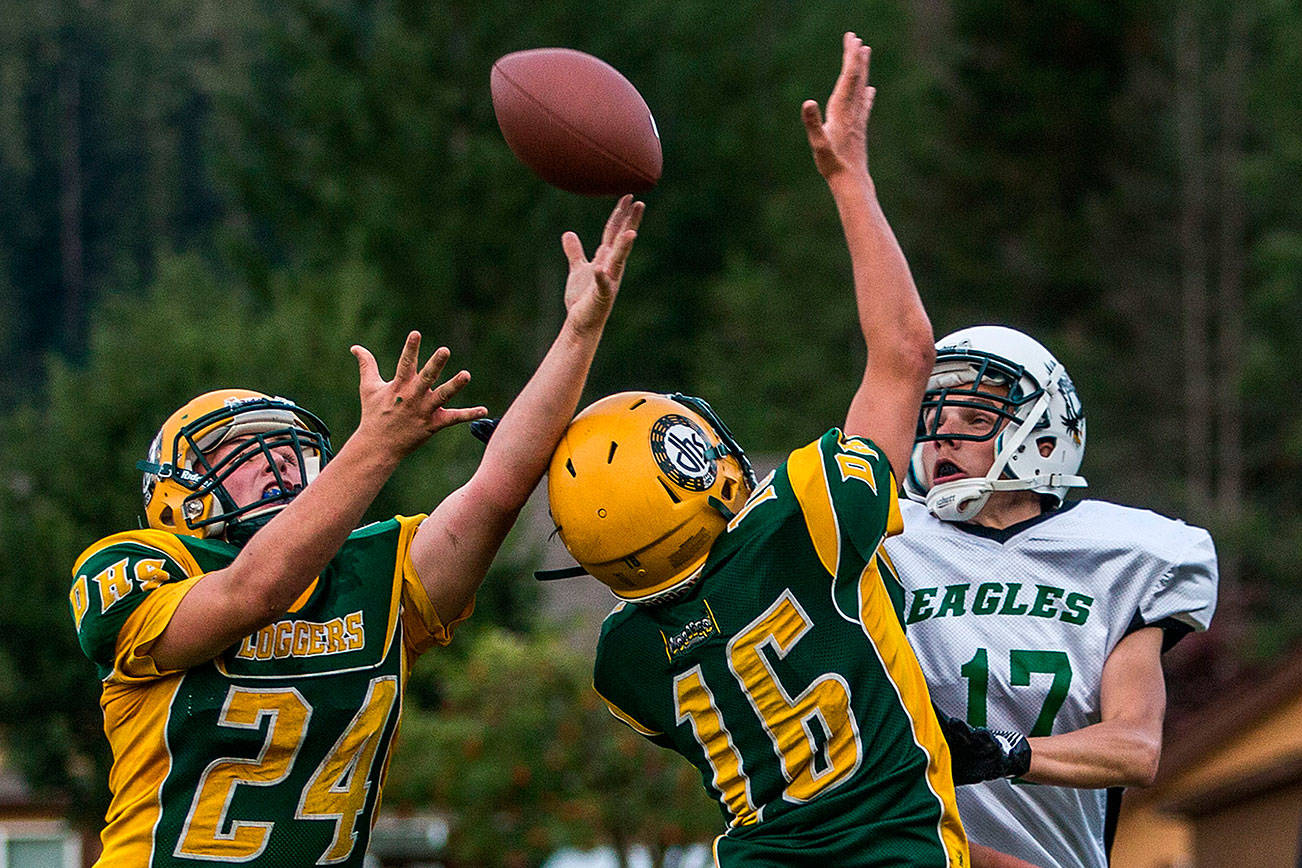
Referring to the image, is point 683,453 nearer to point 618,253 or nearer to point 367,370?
point 618,253

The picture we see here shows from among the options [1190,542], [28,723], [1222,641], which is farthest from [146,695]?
[1222,641]

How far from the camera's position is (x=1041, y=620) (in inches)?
174

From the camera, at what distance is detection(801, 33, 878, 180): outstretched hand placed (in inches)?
171

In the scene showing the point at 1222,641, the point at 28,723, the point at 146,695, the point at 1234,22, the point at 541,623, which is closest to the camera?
the point at 146,695

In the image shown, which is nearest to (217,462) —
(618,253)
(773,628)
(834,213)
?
(618,253)

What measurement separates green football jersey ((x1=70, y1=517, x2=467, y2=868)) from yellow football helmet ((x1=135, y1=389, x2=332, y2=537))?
0.33ft

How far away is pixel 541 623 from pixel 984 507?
44.4ft

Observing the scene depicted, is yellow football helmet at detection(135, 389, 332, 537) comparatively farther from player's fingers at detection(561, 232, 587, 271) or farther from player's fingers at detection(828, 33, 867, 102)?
player's fingers at detection(828, 33, 867, 102)

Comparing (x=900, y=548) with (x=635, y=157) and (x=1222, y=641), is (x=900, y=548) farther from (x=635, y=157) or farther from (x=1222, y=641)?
(x=1222, y=641)

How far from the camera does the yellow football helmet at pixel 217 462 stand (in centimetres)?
433

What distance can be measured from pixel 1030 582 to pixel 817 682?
90 cm

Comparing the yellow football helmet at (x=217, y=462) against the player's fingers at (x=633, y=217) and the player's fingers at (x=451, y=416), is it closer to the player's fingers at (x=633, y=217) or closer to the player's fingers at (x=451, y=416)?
the player's fingers at (x=451, y=416)

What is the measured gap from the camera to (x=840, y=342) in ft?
117

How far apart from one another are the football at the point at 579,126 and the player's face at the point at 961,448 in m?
0.98
